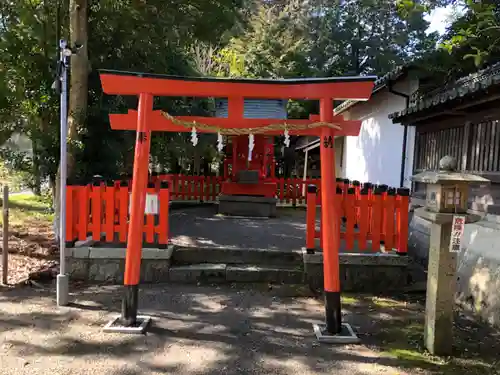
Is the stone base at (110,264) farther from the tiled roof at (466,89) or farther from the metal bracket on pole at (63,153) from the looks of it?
the tiled roof at (466,89)

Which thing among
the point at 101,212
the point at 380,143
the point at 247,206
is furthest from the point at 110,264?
the point at 380,143

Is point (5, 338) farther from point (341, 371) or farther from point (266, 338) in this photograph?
point (341, 371)

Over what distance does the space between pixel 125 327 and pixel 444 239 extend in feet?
11.9

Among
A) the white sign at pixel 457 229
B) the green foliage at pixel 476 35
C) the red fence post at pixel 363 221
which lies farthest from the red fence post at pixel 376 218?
the white sign at pixel 457 229

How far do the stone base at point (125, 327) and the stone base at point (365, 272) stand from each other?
2.77 meters

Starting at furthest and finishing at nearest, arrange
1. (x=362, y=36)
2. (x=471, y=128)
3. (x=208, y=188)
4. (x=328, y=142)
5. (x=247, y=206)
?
(x=362, y=36)
(x=208, y=188)
(x=247, y=206)
(x=471, y=128)
(x=328, y=142)

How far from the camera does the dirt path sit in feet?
13.8

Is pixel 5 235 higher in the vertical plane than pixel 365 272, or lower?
higher

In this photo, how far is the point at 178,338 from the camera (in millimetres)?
4867

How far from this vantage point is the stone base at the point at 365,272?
6.88 meters

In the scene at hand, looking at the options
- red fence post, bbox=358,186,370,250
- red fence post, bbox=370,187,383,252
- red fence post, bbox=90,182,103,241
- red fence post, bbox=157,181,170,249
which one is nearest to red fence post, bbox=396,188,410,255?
red fence post, bbox=370,187,383,252

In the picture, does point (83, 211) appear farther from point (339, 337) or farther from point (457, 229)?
point (457, 229)

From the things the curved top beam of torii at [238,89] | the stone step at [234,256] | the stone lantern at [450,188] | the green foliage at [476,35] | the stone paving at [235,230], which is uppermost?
the green foliage at [476,35]

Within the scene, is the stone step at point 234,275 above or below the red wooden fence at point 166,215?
below
